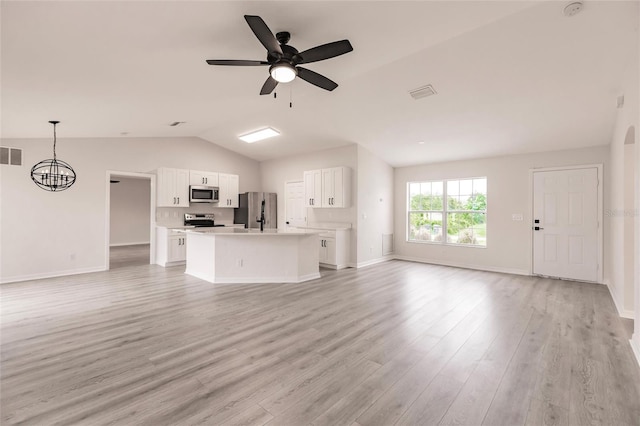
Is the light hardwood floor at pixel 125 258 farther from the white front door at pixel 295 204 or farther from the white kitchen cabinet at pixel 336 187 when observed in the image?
the white kitchen cabinet at pixel 336 187

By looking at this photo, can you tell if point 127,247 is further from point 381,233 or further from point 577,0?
point 577,0

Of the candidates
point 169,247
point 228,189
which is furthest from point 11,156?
point 228,189

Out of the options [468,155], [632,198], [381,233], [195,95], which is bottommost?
[381,233]

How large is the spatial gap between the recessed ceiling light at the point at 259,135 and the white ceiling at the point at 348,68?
0.68 meters

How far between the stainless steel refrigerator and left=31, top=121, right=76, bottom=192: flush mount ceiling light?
3675mm

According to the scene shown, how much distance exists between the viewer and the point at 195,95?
4.12 m

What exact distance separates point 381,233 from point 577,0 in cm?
537

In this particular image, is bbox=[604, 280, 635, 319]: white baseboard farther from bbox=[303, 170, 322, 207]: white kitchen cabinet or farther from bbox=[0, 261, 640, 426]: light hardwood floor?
bbox=[303, 170, 322, 207]: white kitchen cabinet

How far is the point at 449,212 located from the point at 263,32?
5.91 m

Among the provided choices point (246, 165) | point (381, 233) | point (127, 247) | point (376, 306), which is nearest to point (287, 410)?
point (376, 306)

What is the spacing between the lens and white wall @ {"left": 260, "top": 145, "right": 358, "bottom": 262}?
6496mm

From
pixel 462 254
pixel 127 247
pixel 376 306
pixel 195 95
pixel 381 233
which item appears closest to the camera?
pixel 376 306

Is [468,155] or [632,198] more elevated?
[468,155]

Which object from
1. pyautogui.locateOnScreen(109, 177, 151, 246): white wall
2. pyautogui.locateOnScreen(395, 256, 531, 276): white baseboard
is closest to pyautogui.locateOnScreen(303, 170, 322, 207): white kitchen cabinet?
pyautogui.locateOnScreen(395, 256, 531, 276): white baseboard
